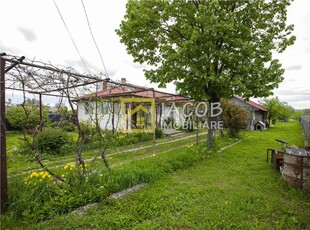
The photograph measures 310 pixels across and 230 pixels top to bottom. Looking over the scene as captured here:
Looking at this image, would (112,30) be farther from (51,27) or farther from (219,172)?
(219,172)

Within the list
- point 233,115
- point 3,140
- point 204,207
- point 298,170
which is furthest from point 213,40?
point 3,140

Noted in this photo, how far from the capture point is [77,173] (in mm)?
3975

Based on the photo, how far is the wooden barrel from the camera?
164 inches

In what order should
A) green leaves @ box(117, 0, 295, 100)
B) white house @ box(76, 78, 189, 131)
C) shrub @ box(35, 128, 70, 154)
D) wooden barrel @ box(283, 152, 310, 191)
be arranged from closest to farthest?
wooden barrel @ box(283, 152, 310, 191) < green leaves @ box(117, 0, 295, 100) < shrub @ box(35, 128, 70, 154) < white house @ box(76, 78, 189, 131)

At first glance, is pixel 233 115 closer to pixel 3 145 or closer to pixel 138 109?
pixel 138 109

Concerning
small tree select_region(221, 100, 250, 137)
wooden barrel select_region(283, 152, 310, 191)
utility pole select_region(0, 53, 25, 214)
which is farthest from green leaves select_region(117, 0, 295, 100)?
utility pole select_region(0, 53, 25, 214)

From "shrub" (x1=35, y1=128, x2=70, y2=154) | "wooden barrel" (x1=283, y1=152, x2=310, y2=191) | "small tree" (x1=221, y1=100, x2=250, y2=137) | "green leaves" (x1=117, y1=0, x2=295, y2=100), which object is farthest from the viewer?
"small tree" (x1=221, y1=100, x2=250, y2=137)

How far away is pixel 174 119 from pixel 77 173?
631 inches

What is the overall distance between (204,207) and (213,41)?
5.71 metres

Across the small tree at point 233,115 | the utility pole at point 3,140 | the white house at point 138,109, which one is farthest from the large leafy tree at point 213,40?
the utility pole at point 3,140

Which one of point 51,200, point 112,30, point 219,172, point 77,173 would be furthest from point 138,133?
point 51,200

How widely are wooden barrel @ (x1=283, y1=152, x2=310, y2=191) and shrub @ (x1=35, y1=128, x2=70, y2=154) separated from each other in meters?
8.64

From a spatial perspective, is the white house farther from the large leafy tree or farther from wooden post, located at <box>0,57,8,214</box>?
wooden post, located at <box>0,57,8,214</box>

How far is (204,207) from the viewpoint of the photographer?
3.49 m
